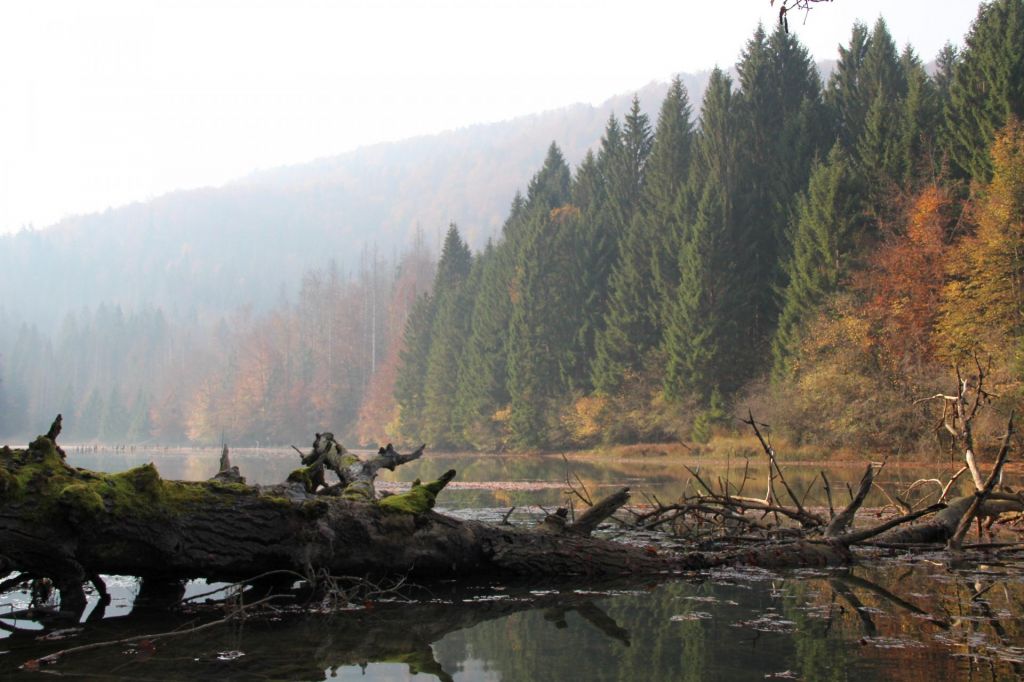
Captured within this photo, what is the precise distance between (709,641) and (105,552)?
201 inches

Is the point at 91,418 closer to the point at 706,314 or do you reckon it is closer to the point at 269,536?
the point at 706,314

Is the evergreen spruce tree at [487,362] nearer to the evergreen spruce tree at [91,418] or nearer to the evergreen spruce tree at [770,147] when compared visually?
the evergreen spruce tree at [770,147]

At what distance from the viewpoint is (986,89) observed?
135ft

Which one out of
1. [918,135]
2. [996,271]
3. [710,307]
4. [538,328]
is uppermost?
[918,135]

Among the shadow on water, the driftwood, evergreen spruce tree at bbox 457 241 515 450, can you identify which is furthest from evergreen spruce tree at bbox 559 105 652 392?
the shadow on water

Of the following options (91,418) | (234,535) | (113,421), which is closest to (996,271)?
(234,535)

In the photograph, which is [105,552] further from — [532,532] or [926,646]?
[926,646]

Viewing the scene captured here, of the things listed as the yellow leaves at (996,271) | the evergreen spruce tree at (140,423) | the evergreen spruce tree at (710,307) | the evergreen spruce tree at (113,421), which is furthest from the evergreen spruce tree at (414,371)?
the evergreen spruce tree at (113,421)

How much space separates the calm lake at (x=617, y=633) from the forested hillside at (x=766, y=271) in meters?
16.4

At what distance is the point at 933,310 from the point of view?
3809 cm

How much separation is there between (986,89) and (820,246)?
32.9 feet

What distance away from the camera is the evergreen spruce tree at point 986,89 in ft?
128

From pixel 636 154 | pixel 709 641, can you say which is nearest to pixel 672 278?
pixel 636 154

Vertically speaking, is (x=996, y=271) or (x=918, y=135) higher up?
(x=918, y=135)
